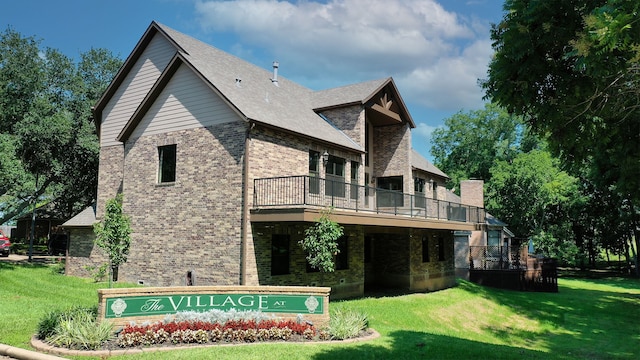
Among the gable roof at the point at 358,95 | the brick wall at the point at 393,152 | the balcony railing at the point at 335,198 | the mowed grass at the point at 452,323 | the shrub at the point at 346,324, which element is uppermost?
the gable roof at the point at 358,95

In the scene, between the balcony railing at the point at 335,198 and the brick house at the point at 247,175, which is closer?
the balcony railing at the point at 335,198

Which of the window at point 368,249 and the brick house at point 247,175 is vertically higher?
the brick house at point 247,175

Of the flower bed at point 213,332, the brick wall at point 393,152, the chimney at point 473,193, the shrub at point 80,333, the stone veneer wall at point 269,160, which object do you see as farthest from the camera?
the chimney at point 473,193

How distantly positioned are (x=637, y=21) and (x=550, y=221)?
43512mm

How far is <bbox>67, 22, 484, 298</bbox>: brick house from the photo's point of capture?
639 inches

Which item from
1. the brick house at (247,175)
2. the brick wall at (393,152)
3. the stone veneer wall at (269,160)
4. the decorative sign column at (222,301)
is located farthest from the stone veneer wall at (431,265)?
the decorative sign column at (222,301)

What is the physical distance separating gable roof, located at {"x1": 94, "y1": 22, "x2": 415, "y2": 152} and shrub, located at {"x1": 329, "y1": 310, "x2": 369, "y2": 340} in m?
7.39

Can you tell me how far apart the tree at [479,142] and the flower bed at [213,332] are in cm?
4463

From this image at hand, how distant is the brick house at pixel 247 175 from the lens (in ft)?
53.2

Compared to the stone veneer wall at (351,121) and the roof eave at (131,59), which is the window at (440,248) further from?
the roof eave at (131,59)

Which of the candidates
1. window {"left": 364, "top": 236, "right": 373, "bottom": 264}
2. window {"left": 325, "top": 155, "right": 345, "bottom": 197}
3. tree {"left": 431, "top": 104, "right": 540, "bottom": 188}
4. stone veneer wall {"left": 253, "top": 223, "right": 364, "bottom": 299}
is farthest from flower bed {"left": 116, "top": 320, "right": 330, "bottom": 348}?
tree {"left": 431, "top": 104, "right": 540, "bottom": 188}

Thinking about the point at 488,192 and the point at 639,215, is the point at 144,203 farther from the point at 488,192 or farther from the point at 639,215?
the point at 639,215

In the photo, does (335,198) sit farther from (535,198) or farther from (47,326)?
(535,198)

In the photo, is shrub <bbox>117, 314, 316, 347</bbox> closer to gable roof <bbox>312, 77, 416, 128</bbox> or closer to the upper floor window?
gable roof <bbox>312, 77, 416, 128</bbox>
